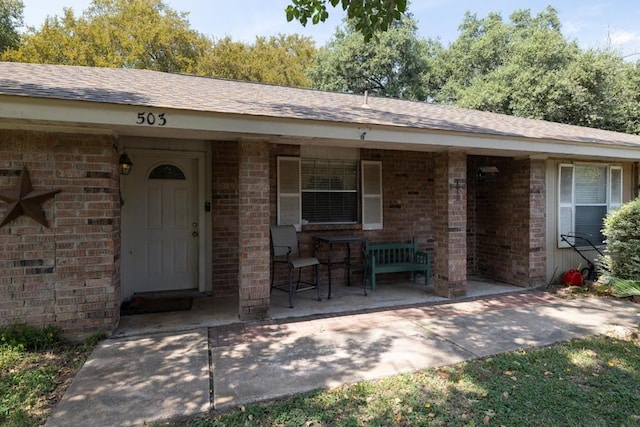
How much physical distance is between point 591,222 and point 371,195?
4.33 m

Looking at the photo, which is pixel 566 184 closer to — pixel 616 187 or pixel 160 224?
pixel 616 187

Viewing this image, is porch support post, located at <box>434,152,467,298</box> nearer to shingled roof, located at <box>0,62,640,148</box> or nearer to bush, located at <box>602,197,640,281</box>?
shingled roof, located at <box>0,62,640,148</box>

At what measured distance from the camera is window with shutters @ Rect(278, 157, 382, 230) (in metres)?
6.29

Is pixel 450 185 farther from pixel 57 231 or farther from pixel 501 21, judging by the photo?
pixel 501 21

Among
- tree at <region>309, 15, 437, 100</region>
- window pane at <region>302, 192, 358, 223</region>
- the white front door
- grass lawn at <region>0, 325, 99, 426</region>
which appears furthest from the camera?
tree at <region>309, 15, 437, 100</region>

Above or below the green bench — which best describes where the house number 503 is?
above

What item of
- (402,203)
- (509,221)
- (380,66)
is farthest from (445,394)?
(380,66)

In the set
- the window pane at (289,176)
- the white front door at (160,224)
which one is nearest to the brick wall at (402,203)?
the window pane at (289,176)

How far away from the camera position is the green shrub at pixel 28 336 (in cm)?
377

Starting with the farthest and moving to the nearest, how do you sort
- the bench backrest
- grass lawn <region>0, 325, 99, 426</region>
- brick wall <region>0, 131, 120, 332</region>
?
the bench backrest → brick wall <region>0, 131, 120, 332</region> → grass lawn <region>0, 325, 99, 426</region>

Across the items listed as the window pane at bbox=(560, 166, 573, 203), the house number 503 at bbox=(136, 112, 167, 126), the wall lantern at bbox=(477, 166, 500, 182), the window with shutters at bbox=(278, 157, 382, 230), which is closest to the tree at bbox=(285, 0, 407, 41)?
the house number 503 at bbox=(136, 112, 167, 126)

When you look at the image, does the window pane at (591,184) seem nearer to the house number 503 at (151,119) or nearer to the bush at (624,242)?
the bush at (624,242)

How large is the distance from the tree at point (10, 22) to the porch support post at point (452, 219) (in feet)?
68.0

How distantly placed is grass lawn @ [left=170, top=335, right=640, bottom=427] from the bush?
3.04 metres
